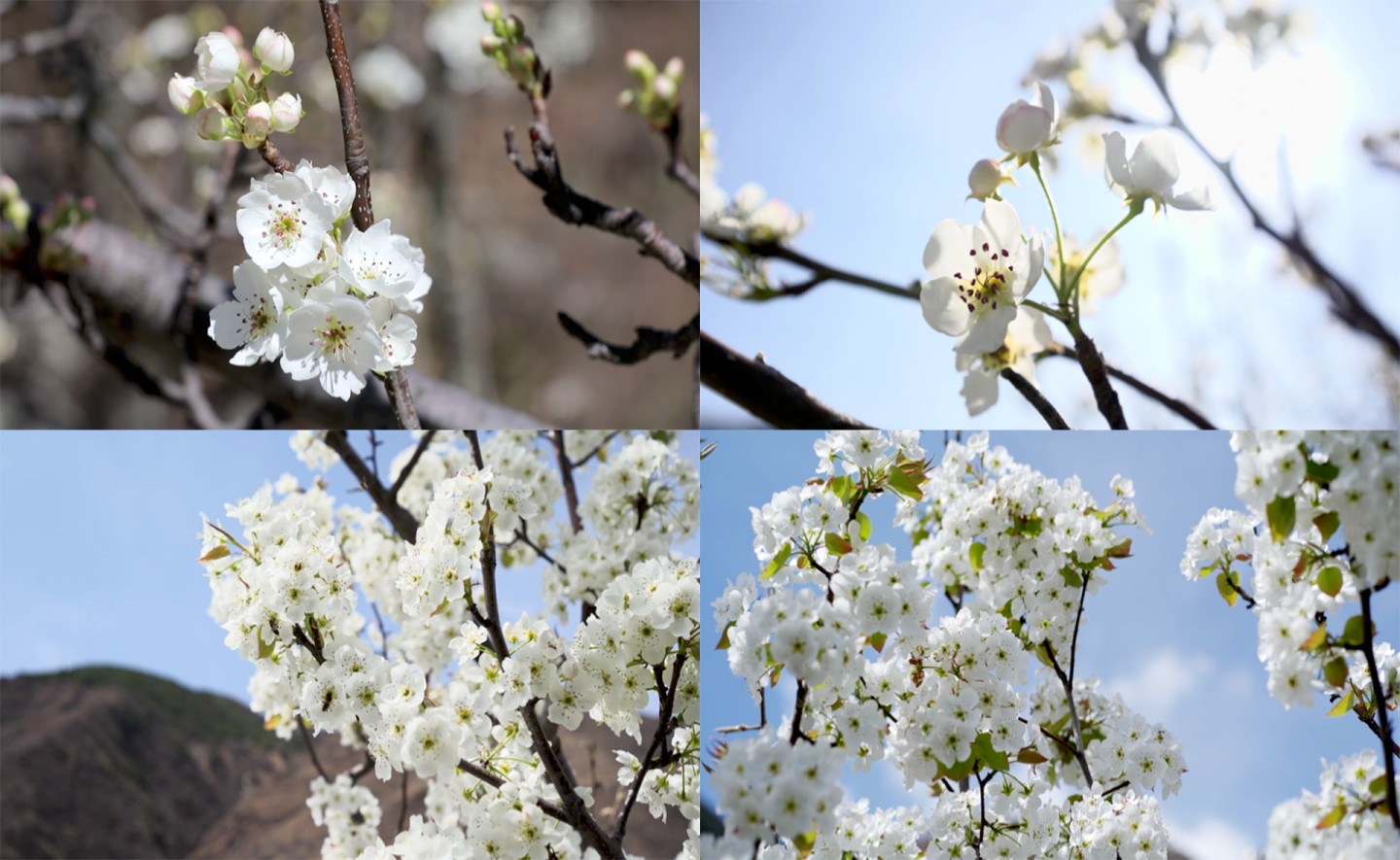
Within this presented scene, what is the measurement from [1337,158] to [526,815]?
1.04 meters

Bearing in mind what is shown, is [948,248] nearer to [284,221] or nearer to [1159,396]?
[1159,396]

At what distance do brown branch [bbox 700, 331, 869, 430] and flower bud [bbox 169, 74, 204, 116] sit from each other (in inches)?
17.7

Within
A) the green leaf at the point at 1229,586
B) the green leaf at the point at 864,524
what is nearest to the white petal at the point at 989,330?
the green leaf at the point at 864,524

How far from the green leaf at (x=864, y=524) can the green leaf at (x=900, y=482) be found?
0.16ft

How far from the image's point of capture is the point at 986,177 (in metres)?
0.71

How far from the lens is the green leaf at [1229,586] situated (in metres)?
0.88

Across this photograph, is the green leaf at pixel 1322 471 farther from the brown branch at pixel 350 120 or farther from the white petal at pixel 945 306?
the brown branch at pixel 350 120

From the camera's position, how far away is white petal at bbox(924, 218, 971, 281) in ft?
2.29

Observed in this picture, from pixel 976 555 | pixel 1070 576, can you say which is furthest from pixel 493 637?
pixel 1070 576

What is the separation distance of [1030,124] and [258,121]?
1.88ft

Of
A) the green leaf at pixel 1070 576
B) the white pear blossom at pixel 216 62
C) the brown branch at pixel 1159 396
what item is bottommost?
the white pear blossom at pixel 216 62

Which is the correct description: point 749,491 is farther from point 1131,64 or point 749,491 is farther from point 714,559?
point 1131,64

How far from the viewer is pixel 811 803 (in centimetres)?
61

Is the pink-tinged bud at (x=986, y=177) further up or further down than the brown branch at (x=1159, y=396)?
further up
